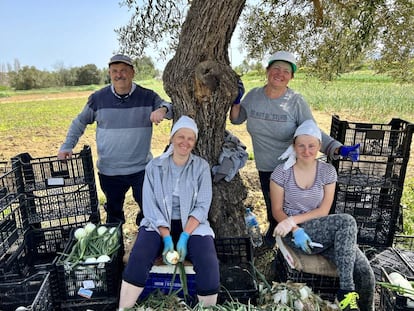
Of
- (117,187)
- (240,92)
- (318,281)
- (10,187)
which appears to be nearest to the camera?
(318,281)

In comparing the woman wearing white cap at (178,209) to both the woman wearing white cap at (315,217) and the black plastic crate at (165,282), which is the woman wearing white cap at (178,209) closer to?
the black plastic crate at (165,282)

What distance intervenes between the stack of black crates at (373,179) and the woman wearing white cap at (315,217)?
0.76 metres

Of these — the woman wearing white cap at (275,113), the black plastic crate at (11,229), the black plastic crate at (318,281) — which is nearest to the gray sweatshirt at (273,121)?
the woman wearing white cap at (275,113)

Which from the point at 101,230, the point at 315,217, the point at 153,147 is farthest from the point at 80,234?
the point at 153,147

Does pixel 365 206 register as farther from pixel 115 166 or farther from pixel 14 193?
pixel 14 193

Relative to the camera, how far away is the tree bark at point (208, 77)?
3.19m

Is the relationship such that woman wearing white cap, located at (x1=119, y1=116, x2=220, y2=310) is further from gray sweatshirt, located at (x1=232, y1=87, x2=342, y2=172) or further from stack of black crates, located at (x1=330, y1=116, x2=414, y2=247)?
stack of black crates, located at (x1=330, y1=116, x2=414, y2=247)

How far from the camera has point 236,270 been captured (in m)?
3.10

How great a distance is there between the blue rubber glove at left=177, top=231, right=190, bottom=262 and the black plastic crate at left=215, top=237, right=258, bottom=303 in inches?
16.0

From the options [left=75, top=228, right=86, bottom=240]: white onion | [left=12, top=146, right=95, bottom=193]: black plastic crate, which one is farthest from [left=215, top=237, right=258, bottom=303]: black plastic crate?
[left=12, top=146, right=95, bottom=193]: black plastic crate

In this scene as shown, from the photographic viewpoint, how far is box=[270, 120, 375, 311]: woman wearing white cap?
2662 mm

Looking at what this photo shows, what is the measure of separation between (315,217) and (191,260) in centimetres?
107

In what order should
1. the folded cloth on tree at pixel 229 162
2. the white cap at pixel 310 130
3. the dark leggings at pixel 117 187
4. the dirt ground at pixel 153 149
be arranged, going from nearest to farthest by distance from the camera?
1. the white cap at pixel 310 130
2. the folded cloth on tree at pixel 229 162
3. the dark leggings at pixel 117 187
4. the dirt ground at pixel 153 149

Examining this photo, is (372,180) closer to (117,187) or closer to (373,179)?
(373,179)
